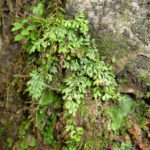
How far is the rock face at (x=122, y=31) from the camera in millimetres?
2488

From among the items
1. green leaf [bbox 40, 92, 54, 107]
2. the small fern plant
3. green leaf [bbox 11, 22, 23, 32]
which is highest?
green leaf [bbox 11, 22, 23, 32]

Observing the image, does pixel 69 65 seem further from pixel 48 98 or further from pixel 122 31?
pixel 122 31

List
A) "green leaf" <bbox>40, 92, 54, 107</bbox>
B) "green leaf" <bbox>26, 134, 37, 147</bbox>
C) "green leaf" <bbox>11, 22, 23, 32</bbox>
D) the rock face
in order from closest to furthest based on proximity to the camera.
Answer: the rock face < "green leaf" <bbox>11, 22, 23, 32</bbox> < "green leaf" <bbox>40, 92, 54, 107</bbox> < "green leaf" <bbox>26, 134, 37, 147</bbox>

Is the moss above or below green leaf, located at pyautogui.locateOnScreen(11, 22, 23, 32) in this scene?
below

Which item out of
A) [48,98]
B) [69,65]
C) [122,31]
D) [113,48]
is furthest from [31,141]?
[122,31]

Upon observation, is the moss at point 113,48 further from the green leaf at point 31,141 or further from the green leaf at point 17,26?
the green leaf at point 31,141

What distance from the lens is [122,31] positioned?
2.55 meters

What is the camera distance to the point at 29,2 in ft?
9.30

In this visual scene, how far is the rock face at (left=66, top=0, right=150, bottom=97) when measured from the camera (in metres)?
2.49

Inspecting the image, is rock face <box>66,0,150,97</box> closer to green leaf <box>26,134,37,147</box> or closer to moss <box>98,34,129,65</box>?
moss <box>98,34,129,65</box>

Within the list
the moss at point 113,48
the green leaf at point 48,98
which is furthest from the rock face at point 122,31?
the green leaf at point 48,98

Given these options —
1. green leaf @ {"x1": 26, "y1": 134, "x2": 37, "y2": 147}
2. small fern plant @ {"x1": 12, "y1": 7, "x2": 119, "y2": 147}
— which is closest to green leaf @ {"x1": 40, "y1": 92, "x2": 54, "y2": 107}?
small fern plant @ {"x1": 12, "y1": 7, "x2": 119, "y2": 147}

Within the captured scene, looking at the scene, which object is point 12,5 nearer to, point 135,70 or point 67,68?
point 67,68

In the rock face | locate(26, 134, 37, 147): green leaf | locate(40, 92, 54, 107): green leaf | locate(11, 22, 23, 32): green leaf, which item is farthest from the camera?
locate(26, 134, 37, 147): green leaf
